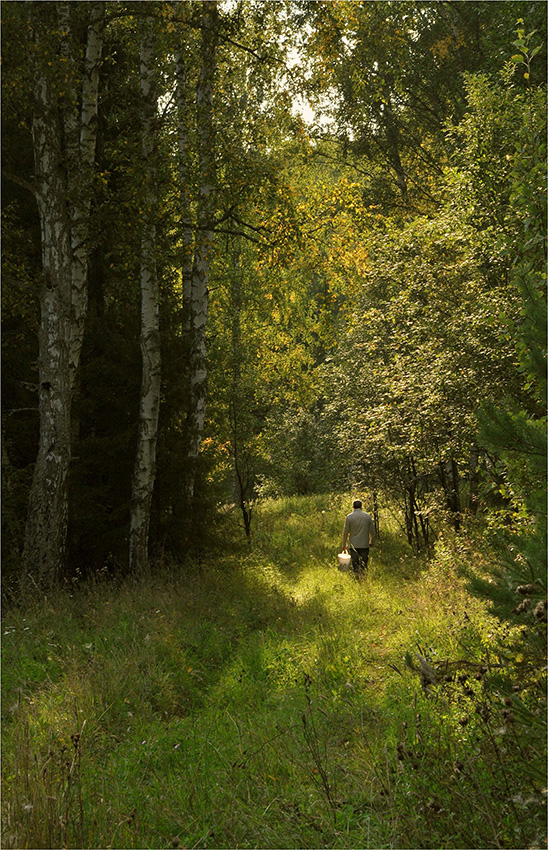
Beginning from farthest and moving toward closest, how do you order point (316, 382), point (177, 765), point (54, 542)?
point (316, 382) → point (54, 542) → point (177, 765)

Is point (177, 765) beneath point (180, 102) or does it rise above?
beneath

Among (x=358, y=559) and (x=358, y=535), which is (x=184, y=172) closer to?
(x=358, y=535)

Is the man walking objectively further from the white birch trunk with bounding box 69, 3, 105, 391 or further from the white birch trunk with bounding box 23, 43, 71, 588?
the white birch trunk with bounding box 69, 3, 105, 391

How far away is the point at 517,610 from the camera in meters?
2.94

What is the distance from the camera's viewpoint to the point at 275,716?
4.96m

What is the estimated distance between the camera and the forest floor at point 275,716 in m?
→ 3.20

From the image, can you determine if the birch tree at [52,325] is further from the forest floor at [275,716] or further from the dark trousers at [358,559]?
the dark trousers at [358,559]

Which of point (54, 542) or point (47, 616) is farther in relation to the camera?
point (54, 542)

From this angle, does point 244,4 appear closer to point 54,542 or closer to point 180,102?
point 180,102

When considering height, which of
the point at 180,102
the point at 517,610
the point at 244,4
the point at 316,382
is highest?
the point at 244,4

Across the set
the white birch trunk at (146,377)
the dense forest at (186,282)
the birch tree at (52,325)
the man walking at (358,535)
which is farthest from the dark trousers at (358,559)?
the birch tree at (52,325)

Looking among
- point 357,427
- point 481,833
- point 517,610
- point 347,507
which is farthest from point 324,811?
point 347,507

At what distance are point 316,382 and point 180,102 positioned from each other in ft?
44.1

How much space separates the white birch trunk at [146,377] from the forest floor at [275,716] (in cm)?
99
